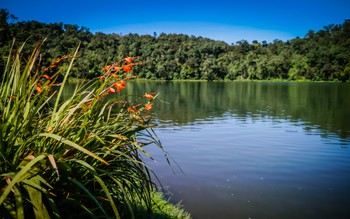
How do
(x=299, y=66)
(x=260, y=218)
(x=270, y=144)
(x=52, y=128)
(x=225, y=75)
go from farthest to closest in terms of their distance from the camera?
(x=225, y=75), (x=299, y=66), (x=270, y=144), (x=260, y=218), (x=52, y=128)

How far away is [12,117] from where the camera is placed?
2.24 metres

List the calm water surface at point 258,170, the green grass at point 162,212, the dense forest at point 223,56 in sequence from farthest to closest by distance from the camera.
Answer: the dense forest at point 223,56 → the calm water surface at point 258,170 → the green grass at point 162,212

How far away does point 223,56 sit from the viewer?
126m

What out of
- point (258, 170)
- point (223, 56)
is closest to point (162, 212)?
point (258, 170)

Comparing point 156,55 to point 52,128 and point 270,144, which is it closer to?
point 270,144

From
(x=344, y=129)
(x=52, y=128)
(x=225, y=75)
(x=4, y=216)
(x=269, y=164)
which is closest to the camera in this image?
(x=4, y=216)

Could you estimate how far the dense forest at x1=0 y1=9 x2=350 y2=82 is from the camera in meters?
94.7

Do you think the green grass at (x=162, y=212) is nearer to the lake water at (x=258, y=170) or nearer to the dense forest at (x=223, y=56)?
the lake water at (x=258, y=170)

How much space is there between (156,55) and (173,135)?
120460 millimetres

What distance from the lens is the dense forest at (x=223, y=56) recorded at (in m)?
94.7

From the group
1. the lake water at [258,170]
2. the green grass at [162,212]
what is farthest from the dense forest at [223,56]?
the green grass at [162,212]

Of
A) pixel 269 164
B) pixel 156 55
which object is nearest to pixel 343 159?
pixel 269 164

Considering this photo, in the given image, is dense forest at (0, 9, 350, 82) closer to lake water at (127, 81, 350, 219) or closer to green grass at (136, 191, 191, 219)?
lake water at (127, 81, 350, 219)

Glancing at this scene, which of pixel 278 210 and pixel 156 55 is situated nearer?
pixel 278 210
